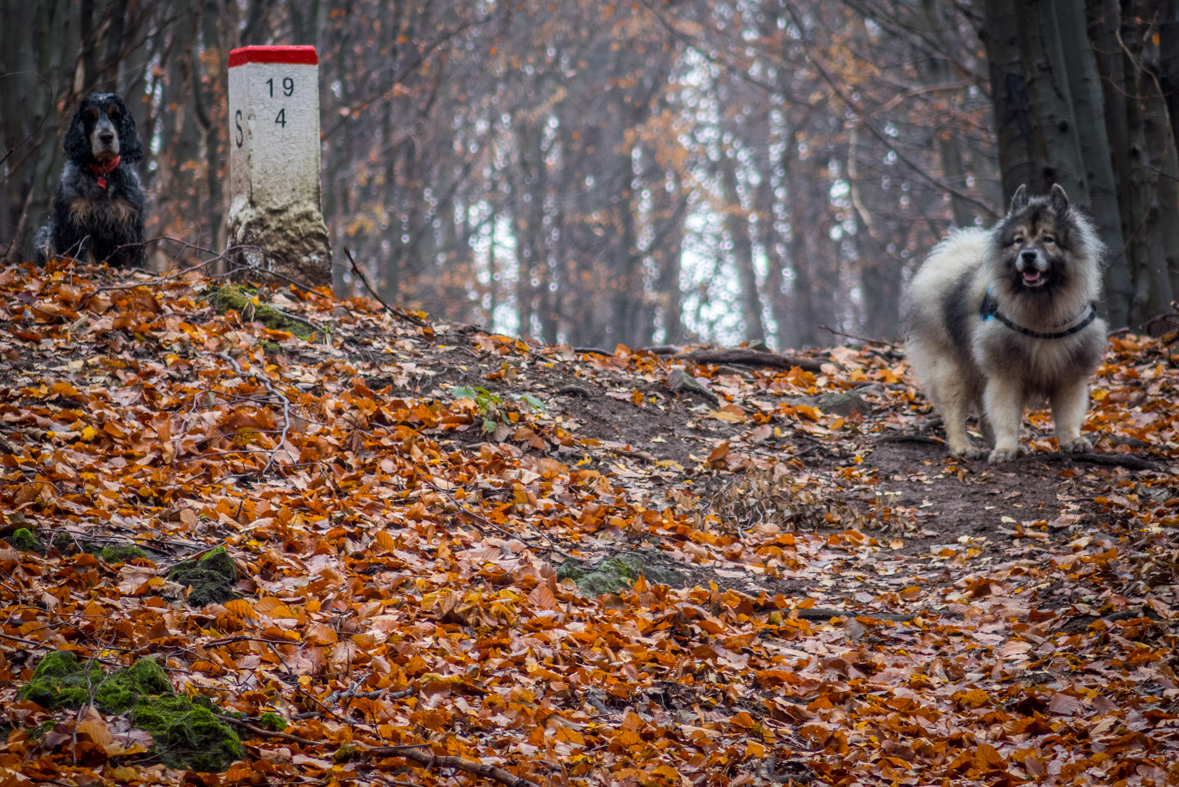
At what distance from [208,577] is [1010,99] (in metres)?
9.61

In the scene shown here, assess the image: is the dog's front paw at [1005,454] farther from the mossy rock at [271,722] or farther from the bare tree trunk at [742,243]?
the bare tree trunk at [742,243]

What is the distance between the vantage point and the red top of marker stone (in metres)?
8.03

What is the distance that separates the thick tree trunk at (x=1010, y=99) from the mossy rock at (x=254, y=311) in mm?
7541

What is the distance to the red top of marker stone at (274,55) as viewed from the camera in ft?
26.3

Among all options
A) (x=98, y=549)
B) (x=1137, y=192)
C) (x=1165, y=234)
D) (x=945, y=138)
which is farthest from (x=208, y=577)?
(x=945, y=138)

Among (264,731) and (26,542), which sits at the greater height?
(26,542)

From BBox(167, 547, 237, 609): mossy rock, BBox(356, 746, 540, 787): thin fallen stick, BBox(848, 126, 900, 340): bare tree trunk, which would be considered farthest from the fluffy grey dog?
BBox(848, 126, 900, 340): bare tree trunk

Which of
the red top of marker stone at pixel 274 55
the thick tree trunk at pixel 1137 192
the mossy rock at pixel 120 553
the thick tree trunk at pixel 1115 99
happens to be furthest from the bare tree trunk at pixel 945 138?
the mossy rock at pixel 120 553

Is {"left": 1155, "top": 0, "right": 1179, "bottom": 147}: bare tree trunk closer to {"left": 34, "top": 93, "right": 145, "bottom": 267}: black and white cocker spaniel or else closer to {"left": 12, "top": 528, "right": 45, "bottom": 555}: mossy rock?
{"left": 12, "top": 528, "right": 45, "bottom": 555}: mossy rock

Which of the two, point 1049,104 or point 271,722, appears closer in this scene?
point 271,722

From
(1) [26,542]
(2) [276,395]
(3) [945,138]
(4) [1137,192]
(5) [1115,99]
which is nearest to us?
(1) [26,542]

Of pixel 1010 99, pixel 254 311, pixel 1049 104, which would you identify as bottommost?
pixel 254 311

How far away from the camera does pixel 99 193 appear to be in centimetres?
819

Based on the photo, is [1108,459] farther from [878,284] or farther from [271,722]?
[878,284]
